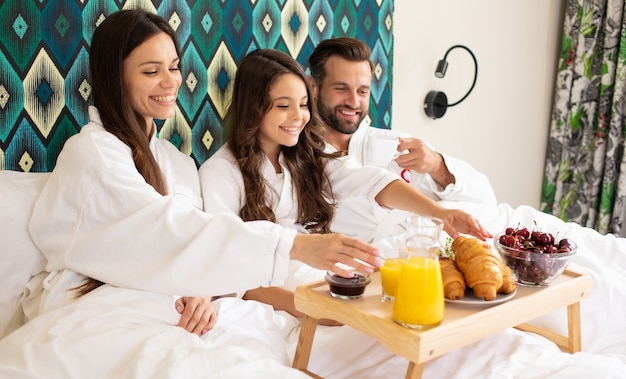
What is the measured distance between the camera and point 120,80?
1831mm

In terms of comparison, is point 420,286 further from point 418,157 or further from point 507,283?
point 418,157

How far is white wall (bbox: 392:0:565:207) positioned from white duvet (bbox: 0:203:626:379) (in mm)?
1449

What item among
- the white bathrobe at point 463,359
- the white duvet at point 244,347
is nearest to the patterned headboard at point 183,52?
the white duvet at point 244,347

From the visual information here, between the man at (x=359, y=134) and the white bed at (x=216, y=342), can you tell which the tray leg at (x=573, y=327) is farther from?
the man at (x=359, y=134)

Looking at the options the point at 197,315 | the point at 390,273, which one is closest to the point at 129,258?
the point at 197,315

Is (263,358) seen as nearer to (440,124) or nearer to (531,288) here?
(531,288)

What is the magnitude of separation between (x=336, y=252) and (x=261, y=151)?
33.4 inches

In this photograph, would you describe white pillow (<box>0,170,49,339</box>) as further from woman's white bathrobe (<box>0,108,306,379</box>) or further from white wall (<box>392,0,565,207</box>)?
white wall (<box>392,0,565,207</box>)

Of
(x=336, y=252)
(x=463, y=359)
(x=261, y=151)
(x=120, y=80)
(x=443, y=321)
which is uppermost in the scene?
(x=120, y=80)

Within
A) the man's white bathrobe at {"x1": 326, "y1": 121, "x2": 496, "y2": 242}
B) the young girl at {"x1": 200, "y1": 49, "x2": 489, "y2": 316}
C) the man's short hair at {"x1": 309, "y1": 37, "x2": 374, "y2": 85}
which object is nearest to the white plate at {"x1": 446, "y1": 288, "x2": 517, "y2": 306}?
the young girl at {"x1": 200, "y1": 49, "x2": 489, "y2": 316}

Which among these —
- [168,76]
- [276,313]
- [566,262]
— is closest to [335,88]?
[168,76]

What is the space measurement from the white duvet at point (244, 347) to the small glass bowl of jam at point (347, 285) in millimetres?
197

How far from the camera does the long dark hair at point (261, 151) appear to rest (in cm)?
217

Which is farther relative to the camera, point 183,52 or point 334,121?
point 334,121
